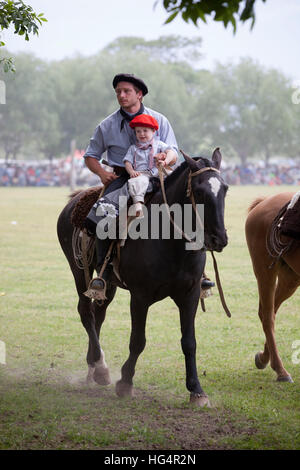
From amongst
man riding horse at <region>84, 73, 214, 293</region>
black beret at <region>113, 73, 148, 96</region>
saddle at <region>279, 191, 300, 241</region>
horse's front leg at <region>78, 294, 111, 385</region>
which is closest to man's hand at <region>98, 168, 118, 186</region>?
man riding horse at <region>84, 73, 214, 293</region>

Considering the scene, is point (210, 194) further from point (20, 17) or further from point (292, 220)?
point (20, 17)

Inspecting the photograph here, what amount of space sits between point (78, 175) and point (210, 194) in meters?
53.3

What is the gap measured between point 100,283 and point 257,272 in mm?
2029

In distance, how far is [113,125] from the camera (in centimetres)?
615

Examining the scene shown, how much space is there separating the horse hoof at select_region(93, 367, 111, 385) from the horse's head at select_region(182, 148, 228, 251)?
7.05 ft

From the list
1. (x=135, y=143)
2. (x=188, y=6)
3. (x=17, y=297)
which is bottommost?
(x=17, y=297)

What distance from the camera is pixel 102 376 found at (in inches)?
260

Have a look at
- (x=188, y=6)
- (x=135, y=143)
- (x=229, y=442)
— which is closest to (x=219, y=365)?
(x=229, y=442)

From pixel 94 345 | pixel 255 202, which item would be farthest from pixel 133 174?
pixel 255 202

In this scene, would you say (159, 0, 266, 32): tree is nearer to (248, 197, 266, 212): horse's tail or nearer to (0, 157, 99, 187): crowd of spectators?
(248, 197, 266, 212): horse's tail

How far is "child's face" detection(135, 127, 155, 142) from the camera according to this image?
5.68m

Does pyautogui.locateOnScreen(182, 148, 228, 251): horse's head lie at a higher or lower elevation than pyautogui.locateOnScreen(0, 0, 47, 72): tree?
lower

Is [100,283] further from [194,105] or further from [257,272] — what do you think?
[194,105]

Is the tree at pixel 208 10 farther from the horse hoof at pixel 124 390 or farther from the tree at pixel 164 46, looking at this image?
the tree at pixel 164 46
